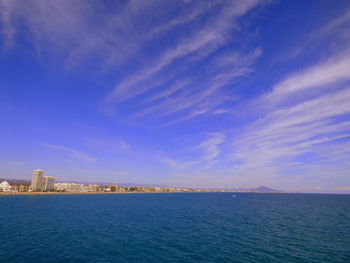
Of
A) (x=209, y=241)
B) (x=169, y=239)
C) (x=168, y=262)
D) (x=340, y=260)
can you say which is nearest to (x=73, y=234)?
(x=169, y=239)

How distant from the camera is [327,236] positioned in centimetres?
4222

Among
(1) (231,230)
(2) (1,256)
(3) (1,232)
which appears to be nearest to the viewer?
(2) (1,256)

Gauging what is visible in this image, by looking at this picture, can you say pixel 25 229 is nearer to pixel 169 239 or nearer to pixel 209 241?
pixel 169 239

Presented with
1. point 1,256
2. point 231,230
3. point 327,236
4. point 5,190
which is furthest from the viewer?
point 5,190

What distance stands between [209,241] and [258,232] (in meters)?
15.6

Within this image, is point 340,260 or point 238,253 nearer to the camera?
point 340,260

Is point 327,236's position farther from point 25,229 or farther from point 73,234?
point 25,229

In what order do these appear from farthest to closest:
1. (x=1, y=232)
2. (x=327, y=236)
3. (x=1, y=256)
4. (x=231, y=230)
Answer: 1. (x=231, y=230)
2. (x=327, y=236)
3. (x=1, y=232)
4. (x=1, y=256)

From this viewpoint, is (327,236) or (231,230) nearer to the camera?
(327,236)

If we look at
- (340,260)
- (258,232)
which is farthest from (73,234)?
(340,260)

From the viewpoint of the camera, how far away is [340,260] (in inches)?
1129

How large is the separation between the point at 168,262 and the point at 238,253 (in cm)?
1226

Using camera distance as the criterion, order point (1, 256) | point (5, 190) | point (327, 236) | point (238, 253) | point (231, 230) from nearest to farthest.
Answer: point (1, 256)
point (238, 253)
point (327, 236)
point (231, 230)
point (5, 190)

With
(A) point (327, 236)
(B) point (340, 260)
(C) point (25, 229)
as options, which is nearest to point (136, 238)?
(C) point (25, 229)
